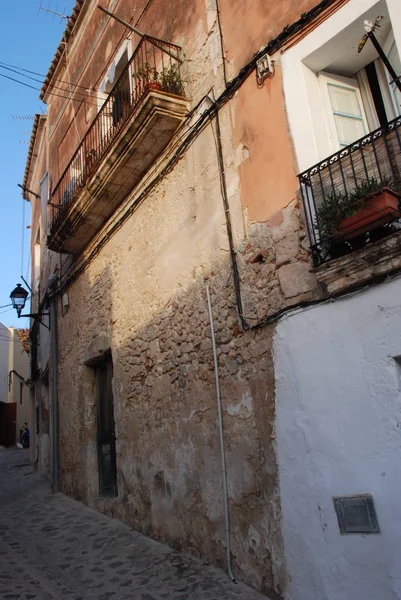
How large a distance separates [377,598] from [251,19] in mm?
4751

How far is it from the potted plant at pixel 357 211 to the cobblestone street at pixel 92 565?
281cm

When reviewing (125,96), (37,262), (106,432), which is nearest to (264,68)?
(125,96)

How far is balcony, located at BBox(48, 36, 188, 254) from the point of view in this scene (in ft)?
18.1

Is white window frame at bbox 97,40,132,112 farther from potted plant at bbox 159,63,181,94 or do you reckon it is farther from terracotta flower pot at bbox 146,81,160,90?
terracotta flower pot at bbox 146,81,160,90

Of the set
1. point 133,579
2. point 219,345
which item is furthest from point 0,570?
point 219,345

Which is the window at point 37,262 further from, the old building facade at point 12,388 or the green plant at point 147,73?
the old building facade at point 12,388

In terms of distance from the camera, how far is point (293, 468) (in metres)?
3.63

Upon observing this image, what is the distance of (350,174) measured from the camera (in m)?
3.53

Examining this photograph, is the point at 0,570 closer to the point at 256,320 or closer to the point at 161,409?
the point at 161,409

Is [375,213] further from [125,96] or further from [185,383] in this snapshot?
[125,96]

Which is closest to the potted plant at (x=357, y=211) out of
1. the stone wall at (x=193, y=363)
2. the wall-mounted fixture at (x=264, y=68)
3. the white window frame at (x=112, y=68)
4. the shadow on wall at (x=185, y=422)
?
the stone wall at (x=193, y=363)

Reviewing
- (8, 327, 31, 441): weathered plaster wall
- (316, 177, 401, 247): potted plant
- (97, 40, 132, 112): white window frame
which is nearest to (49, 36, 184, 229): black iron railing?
(97, 40, 132, 112): white window frame

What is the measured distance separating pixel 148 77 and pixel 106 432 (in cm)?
508

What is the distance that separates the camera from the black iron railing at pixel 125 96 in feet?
18.7
